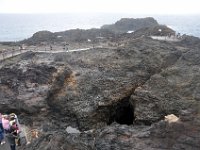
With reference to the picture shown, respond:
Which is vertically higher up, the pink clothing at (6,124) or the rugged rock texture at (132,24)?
the pink clothing at (6,124)

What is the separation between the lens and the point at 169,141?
46.5 feet

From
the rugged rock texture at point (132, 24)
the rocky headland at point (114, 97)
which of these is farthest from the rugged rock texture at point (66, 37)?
the rugged rock texture at point (132, 24)

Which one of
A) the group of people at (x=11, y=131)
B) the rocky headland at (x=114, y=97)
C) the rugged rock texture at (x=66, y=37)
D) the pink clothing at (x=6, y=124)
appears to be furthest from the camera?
the rugged rock texture at (x=66, y=37)

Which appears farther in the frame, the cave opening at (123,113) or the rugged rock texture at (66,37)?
the rugged rock texture at (66,37)

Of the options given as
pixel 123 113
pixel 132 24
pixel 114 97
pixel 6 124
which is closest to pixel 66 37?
pixel 123 113

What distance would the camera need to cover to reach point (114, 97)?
918 inches

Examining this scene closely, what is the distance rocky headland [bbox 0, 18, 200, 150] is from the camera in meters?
14.8

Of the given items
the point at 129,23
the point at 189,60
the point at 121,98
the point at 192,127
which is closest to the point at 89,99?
the point at 121,98

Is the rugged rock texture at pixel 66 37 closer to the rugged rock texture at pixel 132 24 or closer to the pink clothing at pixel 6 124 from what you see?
the pink clothing at pixel 6 124

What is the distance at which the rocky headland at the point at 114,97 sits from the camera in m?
14.8

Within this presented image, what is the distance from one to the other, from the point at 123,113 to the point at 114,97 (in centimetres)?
148

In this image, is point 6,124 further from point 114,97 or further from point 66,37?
point 66,37

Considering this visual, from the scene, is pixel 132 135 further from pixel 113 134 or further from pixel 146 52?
pixel 146 52

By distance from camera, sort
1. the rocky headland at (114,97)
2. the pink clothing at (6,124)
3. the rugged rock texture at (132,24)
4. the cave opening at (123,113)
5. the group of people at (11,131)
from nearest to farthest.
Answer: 1. the rocky headland at (114,97)
2. the group of people at (11,131)
3. the pink clothing at (6,124)
4. the cave opening at (123,113)
5. the rugged rock texture at (132,24)
